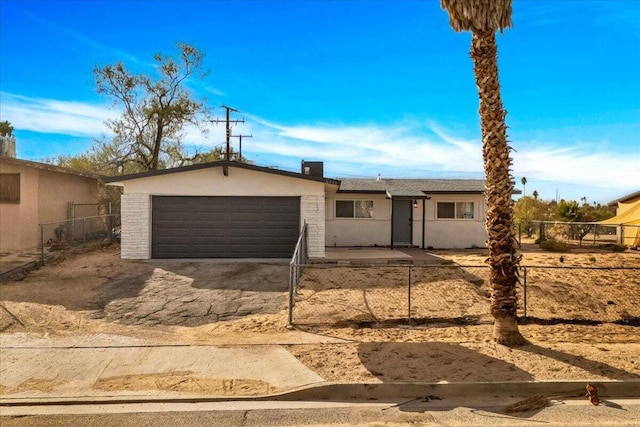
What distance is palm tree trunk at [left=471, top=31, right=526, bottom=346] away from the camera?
27.5 ft

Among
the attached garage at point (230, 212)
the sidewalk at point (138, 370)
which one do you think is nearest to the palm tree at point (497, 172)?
the sidewalk at point (138, 370)

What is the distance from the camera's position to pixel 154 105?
32.2m

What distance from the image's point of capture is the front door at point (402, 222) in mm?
22531

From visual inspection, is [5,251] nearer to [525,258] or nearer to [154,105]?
[154,105]

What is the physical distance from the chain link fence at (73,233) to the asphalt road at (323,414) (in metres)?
13.6

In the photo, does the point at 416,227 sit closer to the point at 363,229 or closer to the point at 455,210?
the point at 455,210

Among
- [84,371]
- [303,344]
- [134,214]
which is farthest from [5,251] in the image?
[303,344]

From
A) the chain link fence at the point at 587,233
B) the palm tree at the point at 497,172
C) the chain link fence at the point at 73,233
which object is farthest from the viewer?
the chain link fence at the point at 587,233

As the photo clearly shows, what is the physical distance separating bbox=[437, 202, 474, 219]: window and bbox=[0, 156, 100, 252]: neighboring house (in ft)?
56.5

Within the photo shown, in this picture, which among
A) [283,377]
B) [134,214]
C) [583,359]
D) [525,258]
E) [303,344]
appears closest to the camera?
[283,377]

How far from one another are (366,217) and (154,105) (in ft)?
59.6

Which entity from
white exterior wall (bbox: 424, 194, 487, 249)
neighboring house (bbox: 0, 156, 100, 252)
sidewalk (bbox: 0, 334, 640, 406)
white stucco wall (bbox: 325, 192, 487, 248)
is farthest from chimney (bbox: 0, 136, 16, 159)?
white exterior wall (bbox: 424, 194, 487, 249)

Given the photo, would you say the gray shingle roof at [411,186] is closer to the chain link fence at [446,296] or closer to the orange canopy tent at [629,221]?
the orange canopy tent at [629,221]

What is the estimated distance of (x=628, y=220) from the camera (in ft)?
84.2
